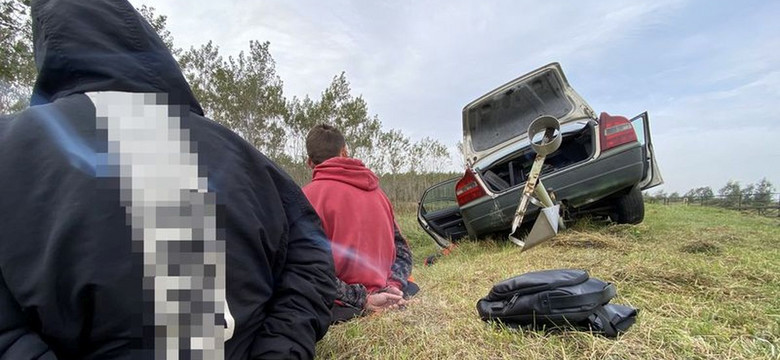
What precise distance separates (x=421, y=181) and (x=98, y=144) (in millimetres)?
20036

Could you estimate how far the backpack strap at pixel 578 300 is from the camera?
165cm

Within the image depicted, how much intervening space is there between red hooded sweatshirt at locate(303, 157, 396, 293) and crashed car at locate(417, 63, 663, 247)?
249 cm

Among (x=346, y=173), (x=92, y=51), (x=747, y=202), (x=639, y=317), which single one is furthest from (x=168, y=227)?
(x=747, y=202)

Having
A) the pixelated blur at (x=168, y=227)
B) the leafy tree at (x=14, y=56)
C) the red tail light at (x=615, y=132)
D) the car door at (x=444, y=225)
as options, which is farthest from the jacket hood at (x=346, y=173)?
the leafy tree at (x=14, y=56)

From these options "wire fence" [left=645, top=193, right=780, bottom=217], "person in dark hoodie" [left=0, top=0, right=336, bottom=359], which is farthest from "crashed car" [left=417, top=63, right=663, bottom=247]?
"wire fence" [left=645, top=193, right=780, bottom=217]

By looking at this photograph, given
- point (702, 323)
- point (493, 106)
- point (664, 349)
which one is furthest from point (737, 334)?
point (493, 106)

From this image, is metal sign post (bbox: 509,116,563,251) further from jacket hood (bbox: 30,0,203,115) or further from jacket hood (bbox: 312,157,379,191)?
jacket hood (bbox: 30,0,203,115)

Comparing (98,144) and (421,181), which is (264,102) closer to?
(421,181)

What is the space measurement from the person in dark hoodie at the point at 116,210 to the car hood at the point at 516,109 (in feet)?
16.8

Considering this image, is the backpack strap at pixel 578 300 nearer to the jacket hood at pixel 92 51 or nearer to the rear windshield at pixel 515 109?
the jacket hood at pixel 92 51

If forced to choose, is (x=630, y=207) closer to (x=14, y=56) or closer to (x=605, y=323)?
(x=605, y=323)

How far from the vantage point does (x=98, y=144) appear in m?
0.84

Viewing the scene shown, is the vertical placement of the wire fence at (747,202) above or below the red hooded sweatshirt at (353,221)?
below

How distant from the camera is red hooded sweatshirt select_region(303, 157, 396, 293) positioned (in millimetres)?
2174
